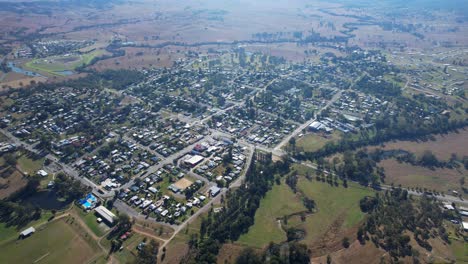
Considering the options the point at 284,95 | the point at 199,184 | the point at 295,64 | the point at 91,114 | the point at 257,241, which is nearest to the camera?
the point at 257,241

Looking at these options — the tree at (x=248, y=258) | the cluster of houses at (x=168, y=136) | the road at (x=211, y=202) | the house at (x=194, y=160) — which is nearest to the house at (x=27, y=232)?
the road at (x=211, y=202)

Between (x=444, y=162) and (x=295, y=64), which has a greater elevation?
(x=295, y=64)

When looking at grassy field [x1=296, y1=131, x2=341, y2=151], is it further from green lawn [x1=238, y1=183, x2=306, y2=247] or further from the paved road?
the paved road

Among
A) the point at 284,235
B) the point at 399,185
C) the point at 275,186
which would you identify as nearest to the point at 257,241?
the point at 284,235

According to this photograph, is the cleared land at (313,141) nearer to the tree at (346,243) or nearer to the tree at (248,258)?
the tree at (346,243)

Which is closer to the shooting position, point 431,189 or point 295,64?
point 431,189

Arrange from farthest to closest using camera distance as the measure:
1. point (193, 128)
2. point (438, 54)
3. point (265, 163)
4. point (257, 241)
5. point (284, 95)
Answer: point (438, 54)
point (284, 95)
point (193, 128)
point (265, 163)
point (257, 241)

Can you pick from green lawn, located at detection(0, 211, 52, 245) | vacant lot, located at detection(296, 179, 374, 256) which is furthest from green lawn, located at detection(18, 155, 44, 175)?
vacant lot, located at detection(296, 179, 374, 256)

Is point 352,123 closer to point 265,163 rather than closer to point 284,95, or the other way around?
point 284,95
